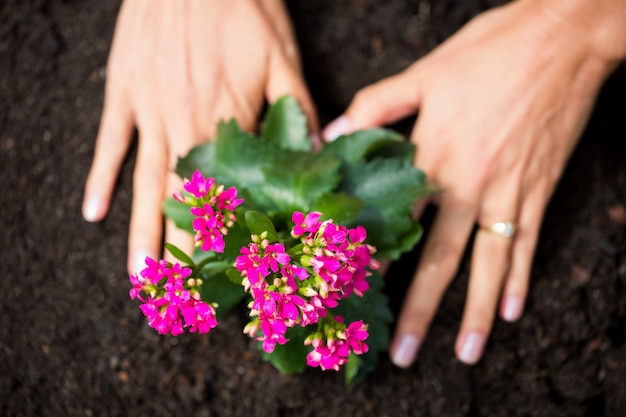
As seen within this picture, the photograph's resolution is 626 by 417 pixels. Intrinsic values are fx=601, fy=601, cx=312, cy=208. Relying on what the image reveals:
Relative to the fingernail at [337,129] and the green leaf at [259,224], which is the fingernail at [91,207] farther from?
the green leaf at [259,224]

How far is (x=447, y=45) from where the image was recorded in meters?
1.47

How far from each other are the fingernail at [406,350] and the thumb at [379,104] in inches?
19.3

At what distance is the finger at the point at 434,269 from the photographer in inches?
52.8

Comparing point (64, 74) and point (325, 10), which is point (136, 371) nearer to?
point (64, 74)

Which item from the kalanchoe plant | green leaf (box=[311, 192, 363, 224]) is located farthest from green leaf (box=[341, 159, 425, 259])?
green leaf (box=[311, 192, 363, 224])

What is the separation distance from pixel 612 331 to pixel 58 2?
1703 millimetres

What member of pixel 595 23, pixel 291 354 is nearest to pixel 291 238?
pixel 291 354

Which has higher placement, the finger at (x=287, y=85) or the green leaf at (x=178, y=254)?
the green leaf at (x=178, y=254)

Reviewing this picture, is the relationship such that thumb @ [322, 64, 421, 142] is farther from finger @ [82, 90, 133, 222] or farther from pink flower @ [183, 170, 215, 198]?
pink flower @ [183, 170, 215, 198]

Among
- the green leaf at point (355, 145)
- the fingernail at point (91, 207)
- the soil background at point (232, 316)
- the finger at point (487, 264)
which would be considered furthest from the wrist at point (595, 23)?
the fingernail at point (91, 207)

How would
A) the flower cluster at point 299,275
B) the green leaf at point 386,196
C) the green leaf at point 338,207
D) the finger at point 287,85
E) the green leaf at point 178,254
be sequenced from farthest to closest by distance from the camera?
the finger at point 287,85 < the green leaf at point 386,196 < the green leaf at point 338,207 < the green leaf at point 178,254 < the flower cluster at point 299,275

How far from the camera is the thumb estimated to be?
Answer: 140 centimetres

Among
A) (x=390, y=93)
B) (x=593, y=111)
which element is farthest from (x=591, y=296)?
(x=390, y=93)

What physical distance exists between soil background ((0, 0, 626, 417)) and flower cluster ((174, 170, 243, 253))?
0.62 meters
